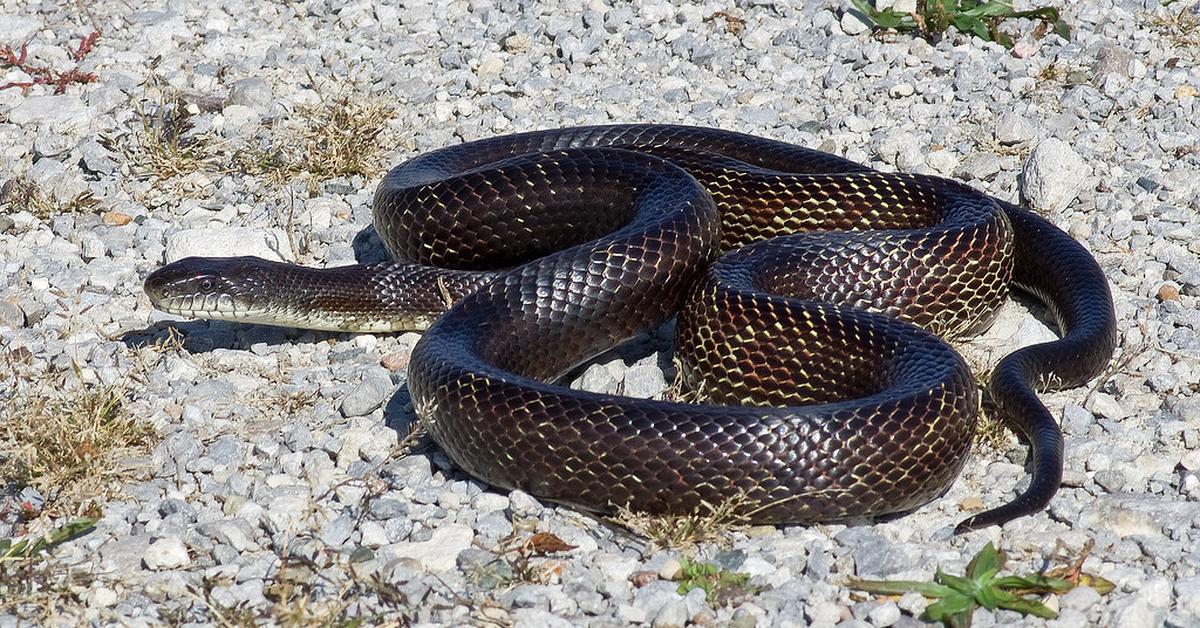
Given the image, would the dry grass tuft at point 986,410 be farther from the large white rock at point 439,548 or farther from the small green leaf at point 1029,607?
the large white rock at point 439,548

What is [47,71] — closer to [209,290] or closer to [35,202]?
[35,202]

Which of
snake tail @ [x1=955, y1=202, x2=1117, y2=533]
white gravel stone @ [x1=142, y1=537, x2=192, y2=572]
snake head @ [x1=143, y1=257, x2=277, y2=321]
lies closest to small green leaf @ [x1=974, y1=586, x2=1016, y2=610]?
snake tail @ [x1=955, y1=202, x2=1117, y2=533]

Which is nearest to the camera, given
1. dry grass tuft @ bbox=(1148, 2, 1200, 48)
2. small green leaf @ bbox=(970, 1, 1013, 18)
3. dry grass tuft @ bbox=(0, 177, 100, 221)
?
dry grass tuft @ bbox=(0, 177, 100, 221)

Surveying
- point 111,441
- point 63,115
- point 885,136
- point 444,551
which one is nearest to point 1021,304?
point 885,136

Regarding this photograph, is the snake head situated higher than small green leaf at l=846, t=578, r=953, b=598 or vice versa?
the snake head

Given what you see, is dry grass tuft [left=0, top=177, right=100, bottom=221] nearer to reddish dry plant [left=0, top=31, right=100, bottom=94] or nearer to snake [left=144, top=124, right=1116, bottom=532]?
reddish dry plant [left=0, top=31, right=100, bottom=94]

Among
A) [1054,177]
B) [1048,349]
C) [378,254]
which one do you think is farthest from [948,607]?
[378,254]
